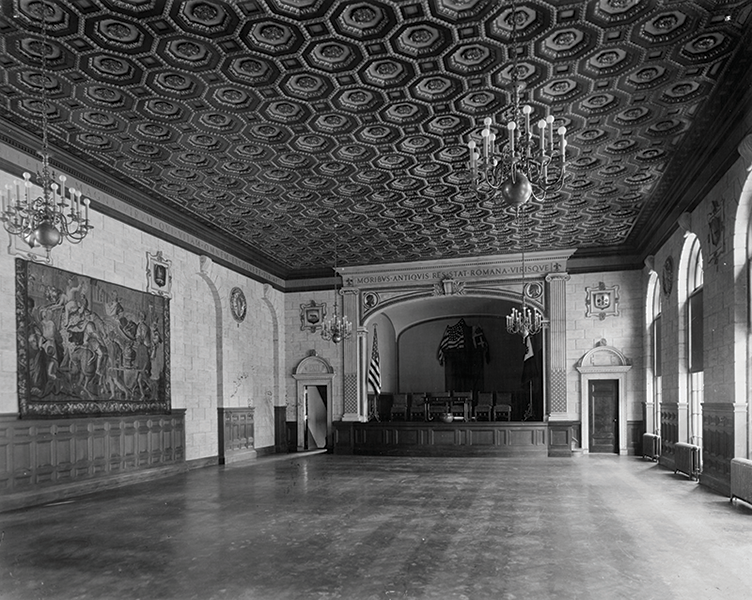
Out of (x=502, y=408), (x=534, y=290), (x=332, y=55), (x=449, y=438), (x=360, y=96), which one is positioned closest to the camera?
(x=332, y=55)

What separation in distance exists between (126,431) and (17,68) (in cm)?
608

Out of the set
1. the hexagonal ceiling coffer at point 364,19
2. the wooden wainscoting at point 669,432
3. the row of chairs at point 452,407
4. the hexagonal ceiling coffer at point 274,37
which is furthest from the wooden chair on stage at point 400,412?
the hexagonal ceiling coffer at point 364,19

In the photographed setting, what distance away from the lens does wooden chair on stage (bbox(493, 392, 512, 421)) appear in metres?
16.2

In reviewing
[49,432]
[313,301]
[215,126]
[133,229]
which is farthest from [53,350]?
[313,301]

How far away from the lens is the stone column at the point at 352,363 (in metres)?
16.5

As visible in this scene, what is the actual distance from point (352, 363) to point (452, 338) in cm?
508

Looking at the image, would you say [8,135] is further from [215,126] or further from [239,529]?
[239,529]

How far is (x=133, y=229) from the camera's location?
10945 millimetres

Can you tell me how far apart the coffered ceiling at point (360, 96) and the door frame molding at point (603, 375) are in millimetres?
4123

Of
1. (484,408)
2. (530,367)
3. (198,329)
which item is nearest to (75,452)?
(198,329)

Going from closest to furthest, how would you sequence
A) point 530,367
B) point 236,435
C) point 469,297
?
1. point 236,435
2. point 469,297
3. point 530,367

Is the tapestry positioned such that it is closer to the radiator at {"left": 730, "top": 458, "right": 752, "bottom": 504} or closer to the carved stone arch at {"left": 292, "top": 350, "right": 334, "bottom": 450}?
the carved stone arch at {"left": 292, "top": 350, "right": 334, "bottom": 450}

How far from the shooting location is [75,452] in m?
9.19

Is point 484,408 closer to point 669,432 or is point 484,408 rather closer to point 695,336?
point 669,432
